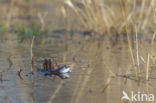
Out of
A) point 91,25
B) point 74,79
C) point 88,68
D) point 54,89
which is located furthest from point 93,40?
point 54,89

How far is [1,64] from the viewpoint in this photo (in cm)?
398

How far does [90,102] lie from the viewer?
260 centimetres

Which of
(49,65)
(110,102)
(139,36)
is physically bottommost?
(110,102)

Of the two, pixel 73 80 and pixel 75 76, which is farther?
pixel 75 76

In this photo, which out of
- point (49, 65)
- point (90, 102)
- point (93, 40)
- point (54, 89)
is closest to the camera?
point (90, 102)

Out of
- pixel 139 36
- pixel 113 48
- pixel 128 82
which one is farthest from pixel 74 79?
pixel 139 36

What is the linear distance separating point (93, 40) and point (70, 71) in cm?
300

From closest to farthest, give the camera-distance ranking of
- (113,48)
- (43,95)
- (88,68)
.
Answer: (43,95) → (88,68) → (113,48)

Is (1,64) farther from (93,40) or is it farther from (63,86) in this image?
(93,40)

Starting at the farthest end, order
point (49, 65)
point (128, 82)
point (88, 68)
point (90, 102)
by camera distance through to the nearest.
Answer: point (88, 68)
point (49, 65)
point (128, 82)
point (90, 102)

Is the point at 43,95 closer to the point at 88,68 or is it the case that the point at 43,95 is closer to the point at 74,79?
the point at 74,79

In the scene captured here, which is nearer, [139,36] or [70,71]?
[70,71]

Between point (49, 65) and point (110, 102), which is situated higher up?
point (49, 65)

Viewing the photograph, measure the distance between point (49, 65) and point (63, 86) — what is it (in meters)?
0.61
